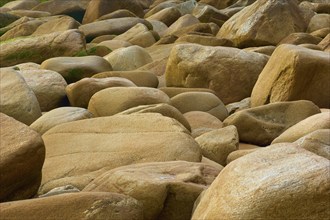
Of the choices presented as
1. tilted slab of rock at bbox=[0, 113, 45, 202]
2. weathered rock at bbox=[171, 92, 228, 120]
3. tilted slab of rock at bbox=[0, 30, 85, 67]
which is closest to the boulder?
weathered rock at bbox=[171, 92, 228, 120]

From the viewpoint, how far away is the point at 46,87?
33.7 feet

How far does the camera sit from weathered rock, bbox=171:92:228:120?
9.07 m

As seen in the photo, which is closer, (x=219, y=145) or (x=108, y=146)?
(x=108, y=146)

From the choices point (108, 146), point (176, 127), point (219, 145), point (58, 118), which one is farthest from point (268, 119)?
point (108, 146)

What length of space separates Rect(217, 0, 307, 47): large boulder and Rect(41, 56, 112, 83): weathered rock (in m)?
3.44

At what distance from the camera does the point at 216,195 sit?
3893 millimetres

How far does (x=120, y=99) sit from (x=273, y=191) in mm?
4830

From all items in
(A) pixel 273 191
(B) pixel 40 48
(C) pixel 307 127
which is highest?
(A) pixel 273 191

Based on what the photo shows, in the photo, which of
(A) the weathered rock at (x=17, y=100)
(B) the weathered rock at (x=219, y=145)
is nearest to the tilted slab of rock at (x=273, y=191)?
(B) the weathered rock at (x=219, y=145)

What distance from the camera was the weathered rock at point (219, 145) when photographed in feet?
21.9

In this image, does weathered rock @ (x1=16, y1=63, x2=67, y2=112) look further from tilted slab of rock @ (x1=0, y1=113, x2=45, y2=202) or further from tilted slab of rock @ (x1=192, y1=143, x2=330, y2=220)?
tilted slab of rock @ (x1=192, y1=143, x2=330, y2=220)

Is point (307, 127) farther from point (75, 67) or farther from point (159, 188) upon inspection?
point (75, 67)

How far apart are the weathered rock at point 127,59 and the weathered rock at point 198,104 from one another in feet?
14.0

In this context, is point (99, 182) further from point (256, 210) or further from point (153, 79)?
point (153, 79)
